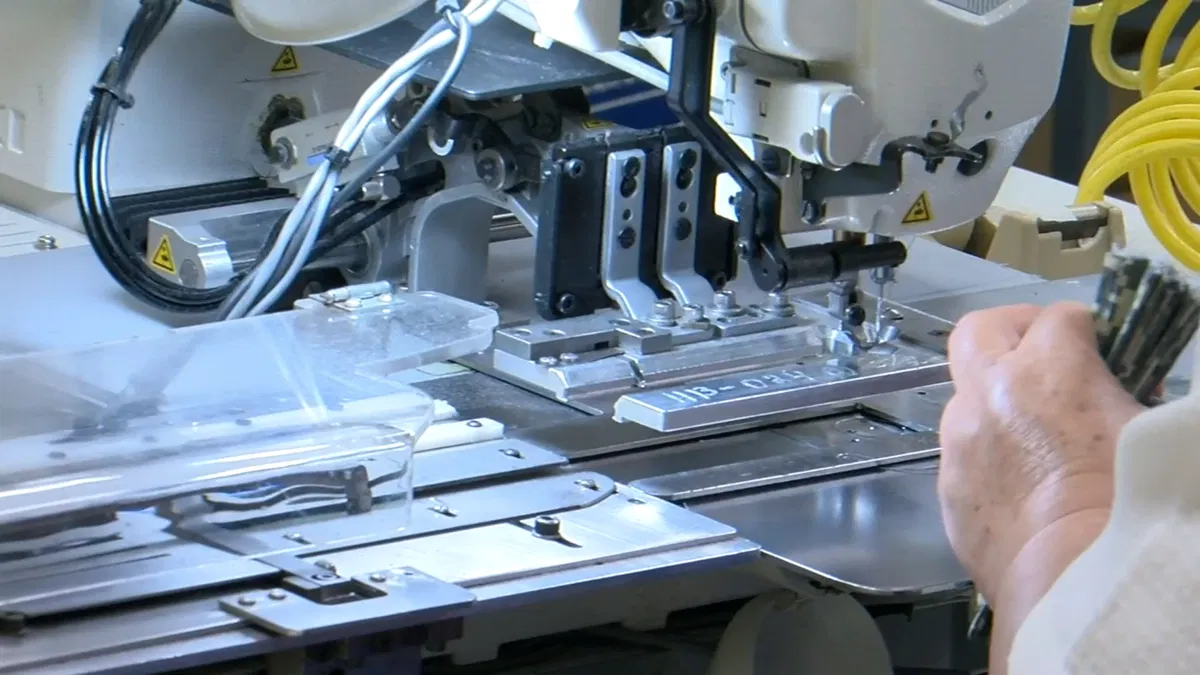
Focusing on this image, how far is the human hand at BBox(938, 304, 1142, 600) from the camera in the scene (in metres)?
1.27

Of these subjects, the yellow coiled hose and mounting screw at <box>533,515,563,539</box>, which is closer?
mounting screw at <box>533,515,563,539</box>

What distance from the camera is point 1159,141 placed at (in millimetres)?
2646

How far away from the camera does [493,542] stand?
1553mm

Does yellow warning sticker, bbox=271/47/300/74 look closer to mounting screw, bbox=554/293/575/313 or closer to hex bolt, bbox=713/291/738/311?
mounting screw, bbox=554/293/575/313

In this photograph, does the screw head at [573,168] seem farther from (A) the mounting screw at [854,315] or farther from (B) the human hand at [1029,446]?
(B) the human hand at [1029,446]

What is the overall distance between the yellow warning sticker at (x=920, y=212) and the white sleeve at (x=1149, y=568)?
949mm

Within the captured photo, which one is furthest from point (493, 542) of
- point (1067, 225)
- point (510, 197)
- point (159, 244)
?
point (1067, 225)

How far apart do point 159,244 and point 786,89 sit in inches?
32.9

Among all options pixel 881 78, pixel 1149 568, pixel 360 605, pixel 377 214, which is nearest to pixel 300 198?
pixel 377 214

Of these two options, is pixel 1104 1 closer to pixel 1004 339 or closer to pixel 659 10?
pixel 659 10

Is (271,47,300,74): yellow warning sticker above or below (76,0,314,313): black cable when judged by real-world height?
above

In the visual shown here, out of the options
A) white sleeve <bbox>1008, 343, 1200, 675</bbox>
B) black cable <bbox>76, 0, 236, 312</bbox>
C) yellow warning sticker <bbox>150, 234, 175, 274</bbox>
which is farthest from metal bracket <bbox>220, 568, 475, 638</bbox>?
yellow warning sticker <bbox>150, 234, 175, 274</bbox>

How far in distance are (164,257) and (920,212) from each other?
0.89 meters

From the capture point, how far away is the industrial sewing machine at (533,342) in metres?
1.48
